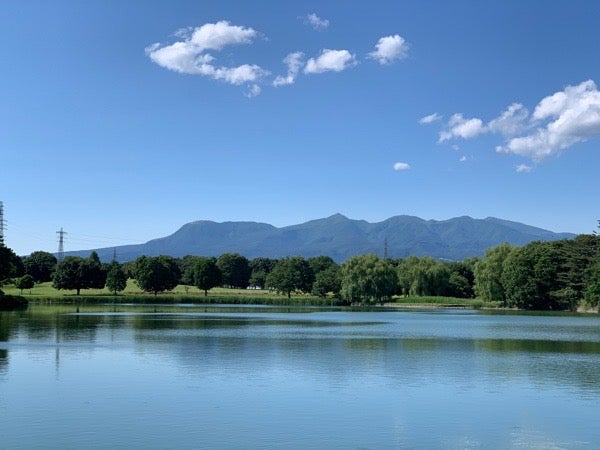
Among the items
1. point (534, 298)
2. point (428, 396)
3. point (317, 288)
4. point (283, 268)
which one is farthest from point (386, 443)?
point (283, 268)

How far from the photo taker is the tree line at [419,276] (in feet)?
334

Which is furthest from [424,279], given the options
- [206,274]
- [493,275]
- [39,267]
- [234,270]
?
[39,267]

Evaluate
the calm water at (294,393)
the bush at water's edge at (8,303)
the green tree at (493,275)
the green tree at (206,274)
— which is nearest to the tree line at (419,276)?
the green tree at (206,274)

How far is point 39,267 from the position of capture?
168125mm

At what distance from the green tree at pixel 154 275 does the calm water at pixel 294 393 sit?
8967cm

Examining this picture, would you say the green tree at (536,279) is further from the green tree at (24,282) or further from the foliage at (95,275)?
the green tree at (24,282)

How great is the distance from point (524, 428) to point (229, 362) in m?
16.8

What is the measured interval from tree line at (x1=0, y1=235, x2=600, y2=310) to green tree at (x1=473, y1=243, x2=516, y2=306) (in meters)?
0.11

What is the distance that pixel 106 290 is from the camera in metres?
145

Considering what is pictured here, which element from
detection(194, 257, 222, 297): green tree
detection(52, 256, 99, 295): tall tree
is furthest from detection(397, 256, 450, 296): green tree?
detection(52, 256, 99, 295): tall tree

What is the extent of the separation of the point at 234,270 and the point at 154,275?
5327cm

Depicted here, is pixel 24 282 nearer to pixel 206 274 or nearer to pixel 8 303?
pixel 206 274

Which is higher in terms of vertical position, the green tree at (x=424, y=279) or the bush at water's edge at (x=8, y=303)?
the green tree at (x=424, y=279)

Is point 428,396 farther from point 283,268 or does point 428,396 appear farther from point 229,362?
point 283,268
